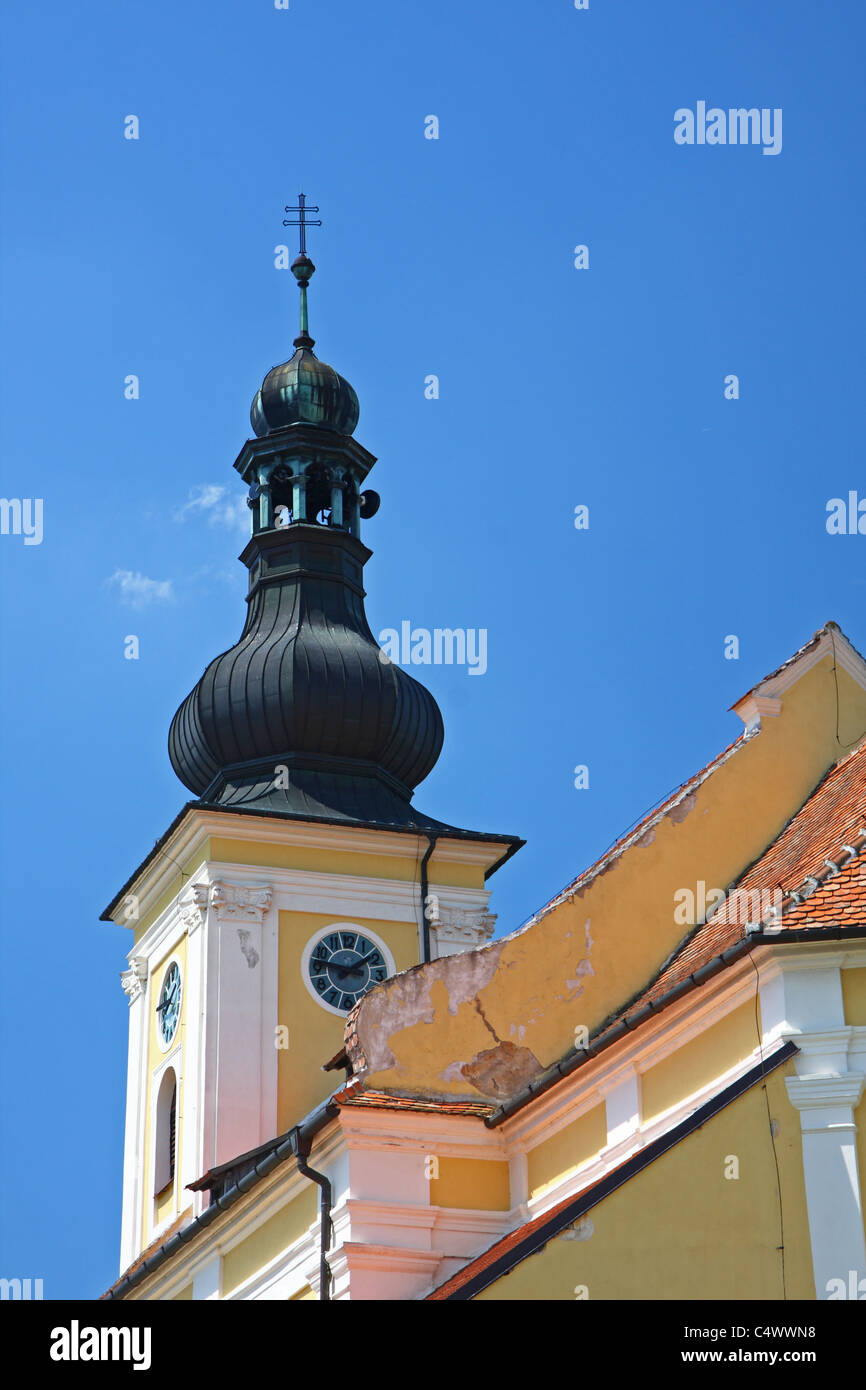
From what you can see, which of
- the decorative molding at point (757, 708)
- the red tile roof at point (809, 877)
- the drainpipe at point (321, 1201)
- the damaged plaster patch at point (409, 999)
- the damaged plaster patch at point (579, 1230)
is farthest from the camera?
the decorative molding at point (757, 708)

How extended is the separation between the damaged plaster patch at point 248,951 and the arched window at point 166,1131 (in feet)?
6.39

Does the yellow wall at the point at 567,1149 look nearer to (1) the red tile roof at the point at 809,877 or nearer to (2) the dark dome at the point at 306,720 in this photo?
(1) the red tile roof at the point at 809,877

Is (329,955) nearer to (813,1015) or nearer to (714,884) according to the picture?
(714,884)

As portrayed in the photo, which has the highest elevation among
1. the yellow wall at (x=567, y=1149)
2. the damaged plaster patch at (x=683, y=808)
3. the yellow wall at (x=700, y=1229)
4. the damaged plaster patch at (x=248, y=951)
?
the damaged plaster patch at (x=248, y=951)

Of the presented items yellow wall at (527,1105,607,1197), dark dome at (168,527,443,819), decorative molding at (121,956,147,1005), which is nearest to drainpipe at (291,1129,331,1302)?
yellow wall at (527,1105,607,1197)

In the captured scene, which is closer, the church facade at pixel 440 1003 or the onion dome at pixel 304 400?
the church facade at pixel 440 1003

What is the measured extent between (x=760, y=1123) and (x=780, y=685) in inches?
225

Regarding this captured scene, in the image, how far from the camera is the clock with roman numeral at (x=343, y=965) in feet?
86.9

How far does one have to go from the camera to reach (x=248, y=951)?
26.3m

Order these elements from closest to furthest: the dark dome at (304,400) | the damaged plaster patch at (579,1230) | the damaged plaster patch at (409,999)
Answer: the damaged plaster patch at (579,1230) → the damaged plaster patch at (409,999) → the dark dome at (304,400)

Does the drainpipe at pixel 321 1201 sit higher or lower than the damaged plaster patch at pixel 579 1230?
higher

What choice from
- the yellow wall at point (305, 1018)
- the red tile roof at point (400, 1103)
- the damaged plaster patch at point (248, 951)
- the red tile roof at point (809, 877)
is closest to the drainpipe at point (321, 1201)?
the red tile roof at point (400, 1103)
